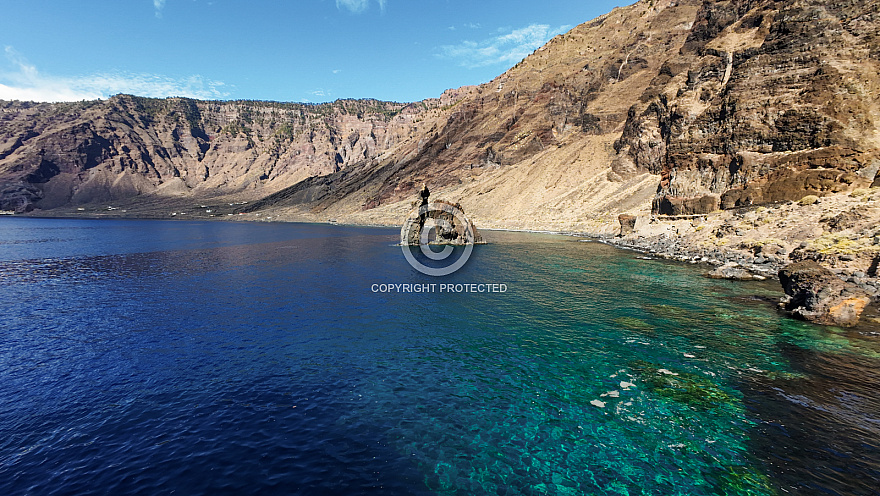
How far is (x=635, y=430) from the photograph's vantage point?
13227mm

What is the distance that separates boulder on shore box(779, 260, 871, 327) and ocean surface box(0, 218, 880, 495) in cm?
192

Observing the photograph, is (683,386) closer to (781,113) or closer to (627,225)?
(627,225)

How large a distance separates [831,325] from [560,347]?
1747 centimetres

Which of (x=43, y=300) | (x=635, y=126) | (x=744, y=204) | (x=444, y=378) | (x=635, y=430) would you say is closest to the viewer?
(x=635, y=430)

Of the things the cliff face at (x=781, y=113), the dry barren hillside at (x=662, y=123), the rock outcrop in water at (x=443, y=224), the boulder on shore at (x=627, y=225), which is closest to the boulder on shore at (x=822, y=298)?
the dry barren hillside at (x=662, y=123)

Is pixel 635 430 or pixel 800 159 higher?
pixel 800 159

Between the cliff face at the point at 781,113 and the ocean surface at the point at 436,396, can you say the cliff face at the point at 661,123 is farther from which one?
the ocean surface at the point at 436,396

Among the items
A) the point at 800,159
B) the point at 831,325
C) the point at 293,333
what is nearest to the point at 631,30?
the point at 800,159

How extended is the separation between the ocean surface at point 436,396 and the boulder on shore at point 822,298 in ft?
6.30

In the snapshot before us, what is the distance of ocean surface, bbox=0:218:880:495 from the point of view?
11133 millimetres

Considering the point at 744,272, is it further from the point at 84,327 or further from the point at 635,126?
the point at 635,126

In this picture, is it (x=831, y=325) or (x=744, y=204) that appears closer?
(x=831, y=325)

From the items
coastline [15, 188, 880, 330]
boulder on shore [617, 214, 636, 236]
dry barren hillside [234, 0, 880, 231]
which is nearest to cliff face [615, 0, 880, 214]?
dry barren hillside [234, 0, 880, 231]

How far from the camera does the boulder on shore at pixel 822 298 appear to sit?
76.8 feet
